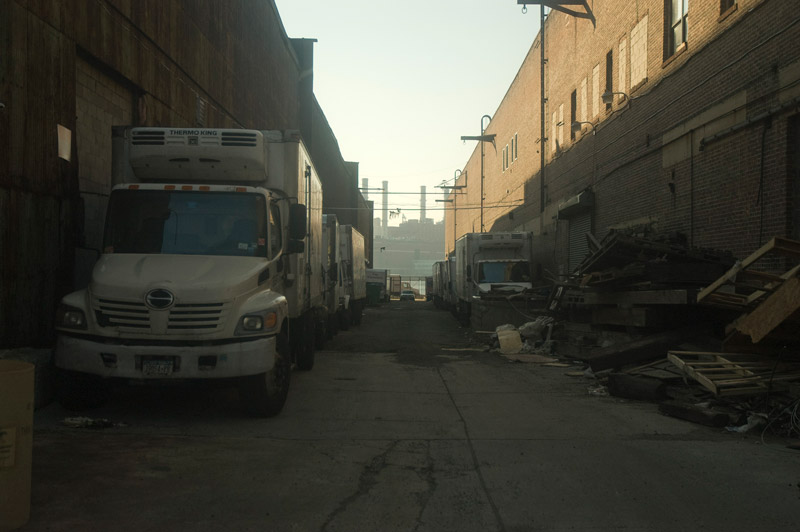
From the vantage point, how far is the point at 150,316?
7.20 m

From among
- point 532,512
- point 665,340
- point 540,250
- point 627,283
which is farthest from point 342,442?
point 540,250

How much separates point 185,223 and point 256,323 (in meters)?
1.60

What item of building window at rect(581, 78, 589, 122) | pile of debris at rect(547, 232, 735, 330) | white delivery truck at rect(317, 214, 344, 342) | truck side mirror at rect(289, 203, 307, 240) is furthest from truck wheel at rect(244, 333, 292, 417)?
building window at rect(581, 78, 589, 122)

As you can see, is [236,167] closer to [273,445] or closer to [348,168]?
[273,445]

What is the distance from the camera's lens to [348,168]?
234 ft

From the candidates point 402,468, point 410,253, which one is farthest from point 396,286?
point 410,253

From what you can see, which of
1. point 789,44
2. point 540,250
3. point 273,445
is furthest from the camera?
A: point 540,250

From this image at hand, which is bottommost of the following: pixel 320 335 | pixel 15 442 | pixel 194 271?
pixel 320 335

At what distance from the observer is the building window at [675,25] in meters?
16.9

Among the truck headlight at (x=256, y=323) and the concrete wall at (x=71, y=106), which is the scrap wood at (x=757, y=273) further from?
the concrete wall at (x=71, y=106)

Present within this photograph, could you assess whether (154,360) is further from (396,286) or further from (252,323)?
(396,286)

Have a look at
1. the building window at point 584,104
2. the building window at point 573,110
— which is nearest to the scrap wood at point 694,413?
the building window at point 584,104

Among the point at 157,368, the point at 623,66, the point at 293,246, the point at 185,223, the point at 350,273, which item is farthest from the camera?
the point at 350,273

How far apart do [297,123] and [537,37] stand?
12916 millimetres
